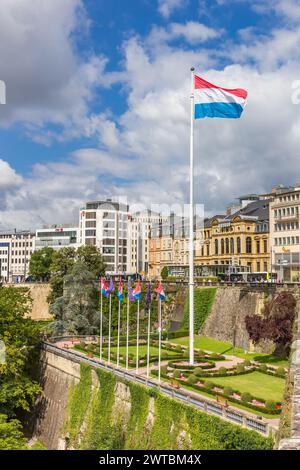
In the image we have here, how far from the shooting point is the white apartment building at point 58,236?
156 metres

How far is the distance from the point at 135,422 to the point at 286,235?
54397mm

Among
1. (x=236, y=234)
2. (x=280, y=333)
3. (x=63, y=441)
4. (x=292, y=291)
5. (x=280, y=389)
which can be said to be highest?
(x=236, y=234)

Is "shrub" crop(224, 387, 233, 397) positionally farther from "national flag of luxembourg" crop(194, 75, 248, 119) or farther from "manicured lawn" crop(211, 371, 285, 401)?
"national flag of luxembourg" crop(194, 75, 248, 119)

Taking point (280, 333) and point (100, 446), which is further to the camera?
point (280, 333)

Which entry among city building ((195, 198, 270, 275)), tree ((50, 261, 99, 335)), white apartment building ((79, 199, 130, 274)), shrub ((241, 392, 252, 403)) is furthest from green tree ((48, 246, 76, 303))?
shrub ((241, 392, 252, 403))

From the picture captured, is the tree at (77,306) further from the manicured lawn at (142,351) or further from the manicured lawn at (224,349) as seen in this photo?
the manicured lawn at (224,349)

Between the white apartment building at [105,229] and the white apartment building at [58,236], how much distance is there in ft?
70.0

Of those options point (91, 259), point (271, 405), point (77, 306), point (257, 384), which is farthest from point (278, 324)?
point (91, 259)

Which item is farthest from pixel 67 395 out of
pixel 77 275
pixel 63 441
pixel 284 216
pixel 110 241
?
pixel 110 241

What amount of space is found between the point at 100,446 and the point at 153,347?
85.2 ft

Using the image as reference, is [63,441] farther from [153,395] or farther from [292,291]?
[292,291]

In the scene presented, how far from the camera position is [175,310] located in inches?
2987

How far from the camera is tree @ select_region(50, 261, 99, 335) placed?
66456mm

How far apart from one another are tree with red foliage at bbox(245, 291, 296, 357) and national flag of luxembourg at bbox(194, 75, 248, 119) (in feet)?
59.6
